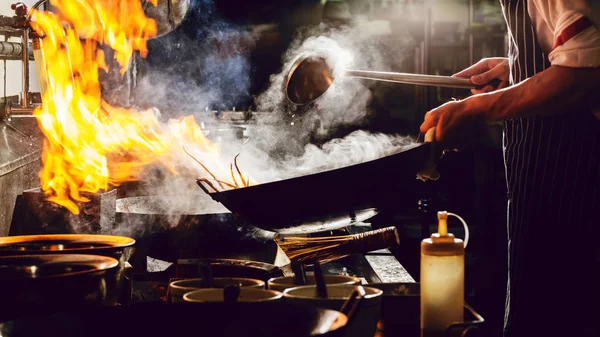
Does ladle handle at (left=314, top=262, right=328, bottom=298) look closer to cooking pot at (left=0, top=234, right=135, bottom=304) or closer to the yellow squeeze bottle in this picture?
the yellow squeeze bottle

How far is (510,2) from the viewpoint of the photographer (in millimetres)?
2494

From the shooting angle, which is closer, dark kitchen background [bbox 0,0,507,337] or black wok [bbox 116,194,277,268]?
black wok [bbox 116,194,277,268]

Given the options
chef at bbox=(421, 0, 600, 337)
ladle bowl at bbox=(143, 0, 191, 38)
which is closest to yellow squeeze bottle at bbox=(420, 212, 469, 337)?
chef at bbox=(421, 0, 600, 337)

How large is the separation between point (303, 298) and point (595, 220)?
4.63 feet

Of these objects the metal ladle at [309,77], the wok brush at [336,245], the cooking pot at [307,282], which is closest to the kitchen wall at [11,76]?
the metal ladle at [309,77]

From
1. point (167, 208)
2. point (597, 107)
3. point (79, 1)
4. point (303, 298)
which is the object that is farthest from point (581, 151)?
point (79, 1)

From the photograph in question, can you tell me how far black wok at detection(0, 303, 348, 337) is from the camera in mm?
1147

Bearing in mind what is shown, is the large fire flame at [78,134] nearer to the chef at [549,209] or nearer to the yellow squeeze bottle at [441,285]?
the chef at [549,209]

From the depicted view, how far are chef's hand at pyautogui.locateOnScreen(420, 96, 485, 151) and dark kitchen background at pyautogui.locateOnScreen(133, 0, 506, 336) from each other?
654cm

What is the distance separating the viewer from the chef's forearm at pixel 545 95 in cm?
195

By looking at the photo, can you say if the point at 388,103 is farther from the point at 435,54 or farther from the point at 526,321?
the point at 526,321

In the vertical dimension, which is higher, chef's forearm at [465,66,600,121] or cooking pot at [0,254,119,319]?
chef's forearm at [465,66,600,121]

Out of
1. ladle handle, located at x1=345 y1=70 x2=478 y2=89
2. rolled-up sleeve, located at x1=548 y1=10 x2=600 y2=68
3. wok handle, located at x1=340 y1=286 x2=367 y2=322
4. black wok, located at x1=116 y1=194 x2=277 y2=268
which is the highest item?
rolled-up sleeve, located at x1=548 y1=10 x2=600 y2=68

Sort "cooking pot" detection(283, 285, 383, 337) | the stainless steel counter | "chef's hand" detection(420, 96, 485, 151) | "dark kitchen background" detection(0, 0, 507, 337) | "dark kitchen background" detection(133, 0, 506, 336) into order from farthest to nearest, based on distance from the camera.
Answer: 1. "dark kitchen background" detection(133, 0, 506, 336)
2. "dark kitchen background" detection(0, 0, 507, 337)
3. the stainless steel counter
4. "chef's hand" detection(420, 96, 485, 151)
5. "cooking pot" detection(283, 285, 383, 337)
